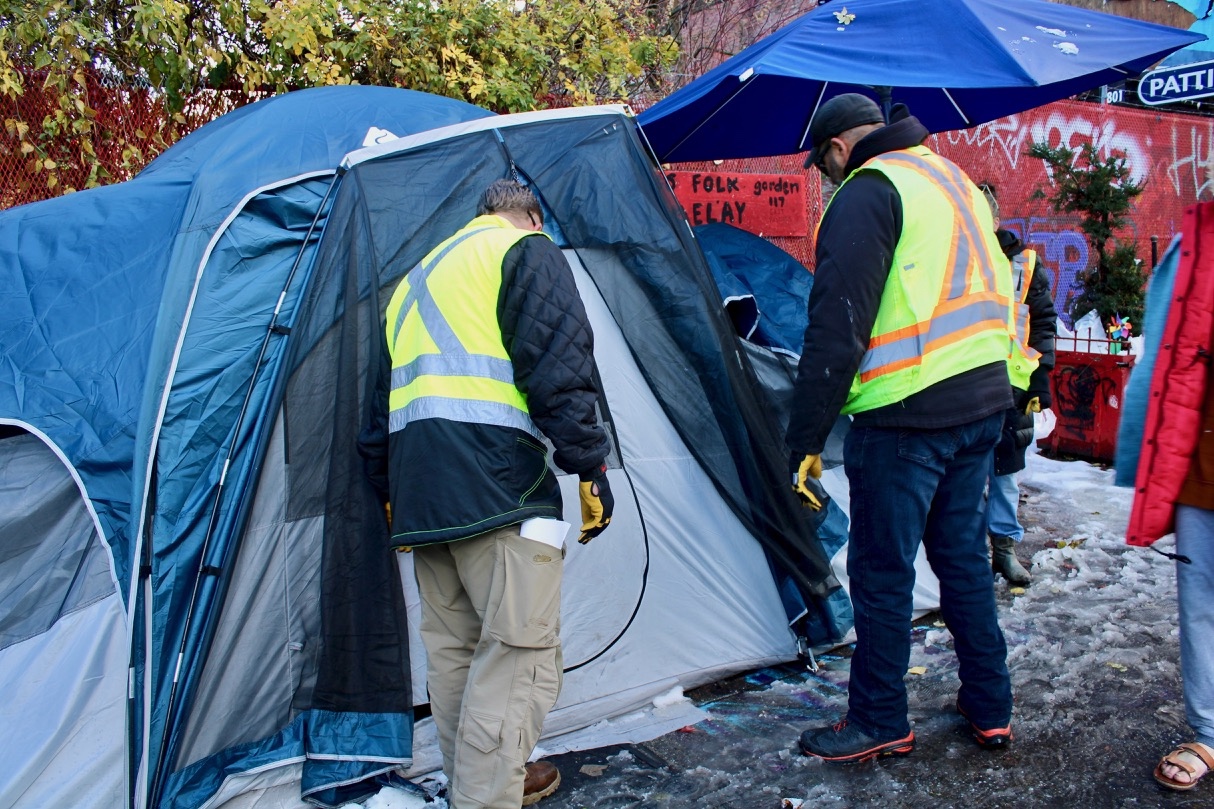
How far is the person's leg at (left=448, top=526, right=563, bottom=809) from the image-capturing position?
2514mm

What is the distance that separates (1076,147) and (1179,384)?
8.37 m

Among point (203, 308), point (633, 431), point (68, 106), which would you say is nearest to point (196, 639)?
point (203, 308)

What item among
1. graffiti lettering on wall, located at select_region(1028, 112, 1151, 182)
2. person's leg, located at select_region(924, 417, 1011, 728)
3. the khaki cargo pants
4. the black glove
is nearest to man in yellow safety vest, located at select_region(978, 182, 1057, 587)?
person's leg, located at select_region(924, 417, 1011, 728)

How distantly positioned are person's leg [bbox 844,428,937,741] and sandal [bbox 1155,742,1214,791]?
698 mm

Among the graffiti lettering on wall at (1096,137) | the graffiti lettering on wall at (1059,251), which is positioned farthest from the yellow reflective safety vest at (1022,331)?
the graffiti lettering on wall at (1096,137)

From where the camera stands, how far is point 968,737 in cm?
302

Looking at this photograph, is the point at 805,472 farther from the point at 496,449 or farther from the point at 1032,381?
the point at 1032,381

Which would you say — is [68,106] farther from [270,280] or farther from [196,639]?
[196,639]

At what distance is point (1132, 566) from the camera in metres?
4.43

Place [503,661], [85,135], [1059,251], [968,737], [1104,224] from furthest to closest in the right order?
[1059,251], [1104,224], [85,135], [968,737], [503,661]

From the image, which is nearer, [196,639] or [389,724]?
[196,639]

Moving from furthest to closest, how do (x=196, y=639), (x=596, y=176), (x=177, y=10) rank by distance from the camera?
(x=177, y=10), (x=596, y=176), (x=196, y=639)

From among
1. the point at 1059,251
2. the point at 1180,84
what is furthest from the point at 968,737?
the point at 1059,251

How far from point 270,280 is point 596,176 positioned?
1.13 m
